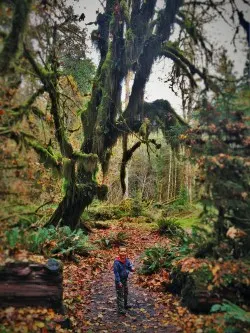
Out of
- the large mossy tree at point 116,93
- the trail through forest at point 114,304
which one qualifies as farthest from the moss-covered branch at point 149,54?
the trail through forest at point 114,304

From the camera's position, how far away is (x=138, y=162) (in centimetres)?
3897

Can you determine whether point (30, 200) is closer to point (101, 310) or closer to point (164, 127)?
point (101, 310)

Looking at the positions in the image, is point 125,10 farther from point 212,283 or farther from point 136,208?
point 136,208

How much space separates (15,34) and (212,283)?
5694 millimetres

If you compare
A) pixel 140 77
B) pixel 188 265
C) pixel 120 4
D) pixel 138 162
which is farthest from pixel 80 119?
pixel 138 162

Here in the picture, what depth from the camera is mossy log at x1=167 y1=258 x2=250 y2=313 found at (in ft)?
19.8

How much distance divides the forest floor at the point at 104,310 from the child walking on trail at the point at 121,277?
22cm

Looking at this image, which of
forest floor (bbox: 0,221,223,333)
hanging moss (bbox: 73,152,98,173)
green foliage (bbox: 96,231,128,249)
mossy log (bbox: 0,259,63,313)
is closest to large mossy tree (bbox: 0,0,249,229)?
hanging moss (bbox: 73,152,98,173)

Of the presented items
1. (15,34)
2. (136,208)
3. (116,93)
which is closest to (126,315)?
(15,34)

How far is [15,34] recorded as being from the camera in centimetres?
586

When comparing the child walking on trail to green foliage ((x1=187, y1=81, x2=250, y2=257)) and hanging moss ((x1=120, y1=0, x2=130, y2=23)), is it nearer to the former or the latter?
green foliage ((x1=187, y1=81, x2=250, y2=257))

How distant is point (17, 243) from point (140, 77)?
357 inches

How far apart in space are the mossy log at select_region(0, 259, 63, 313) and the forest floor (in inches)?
8.3

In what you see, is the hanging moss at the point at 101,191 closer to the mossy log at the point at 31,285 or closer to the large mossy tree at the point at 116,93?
the large mossy tree at the point at 116,93
